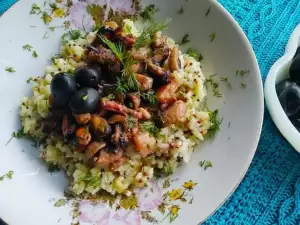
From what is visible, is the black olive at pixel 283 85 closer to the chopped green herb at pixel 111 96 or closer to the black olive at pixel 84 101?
the chopped green herb at pixel 111 96

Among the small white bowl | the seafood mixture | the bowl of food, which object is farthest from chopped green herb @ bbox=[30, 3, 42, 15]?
the small white bowl

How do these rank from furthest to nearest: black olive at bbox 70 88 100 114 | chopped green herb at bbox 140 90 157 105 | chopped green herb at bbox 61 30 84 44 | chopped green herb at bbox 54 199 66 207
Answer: chopped green herb at bbox 61 30 84 44 < chopped green herb at bbox 140 90 157 105 < chopped green herb at bbox 54 199 66 207 < black olive at bbox 70 88 100 114

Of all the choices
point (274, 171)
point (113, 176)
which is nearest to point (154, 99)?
point (113, 176)

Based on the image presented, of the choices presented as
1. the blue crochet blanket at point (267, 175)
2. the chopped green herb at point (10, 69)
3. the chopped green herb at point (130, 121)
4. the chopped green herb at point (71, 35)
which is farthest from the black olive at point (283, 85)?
the chopped green herb at point (10, 69)

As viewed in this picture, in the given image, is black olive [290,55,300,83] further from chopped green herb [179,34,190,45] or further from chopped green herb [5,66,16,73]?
chopped green herb [5,66,16,73]

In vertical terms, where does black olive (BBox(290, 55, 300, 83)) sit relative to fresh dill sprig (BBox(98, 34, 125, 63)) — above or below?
below

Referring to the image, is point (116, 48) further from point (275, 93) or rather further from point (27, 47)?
point (275, 93)
